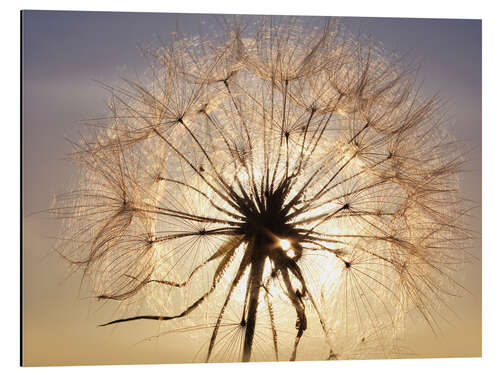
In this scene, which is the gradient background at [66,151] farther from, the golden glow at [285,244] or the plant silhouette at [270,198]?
the golden glow at [285,244]

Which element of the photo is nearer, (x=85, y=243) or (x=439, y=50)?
(x=85, y=243)

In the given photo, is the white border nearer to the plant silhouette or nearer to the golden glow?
the plant silhouette

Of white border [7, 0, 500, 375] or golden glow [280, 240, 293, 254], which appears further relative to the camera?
golden glow [280, 240, 293, 254]

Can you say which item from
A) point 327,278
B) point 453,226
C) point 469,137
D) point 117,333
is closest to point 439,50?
point 469,137

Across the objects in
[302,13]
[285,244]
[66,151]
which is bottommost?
[285,244]

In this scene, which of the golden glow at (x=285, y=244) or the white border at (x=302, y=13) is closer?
the white border at (x=302, y=13)

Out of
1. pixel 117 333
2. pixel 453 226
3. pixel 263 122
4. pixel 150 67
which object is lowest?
pixel 117 333

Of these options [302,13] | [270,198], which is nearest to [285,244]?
[270,198]

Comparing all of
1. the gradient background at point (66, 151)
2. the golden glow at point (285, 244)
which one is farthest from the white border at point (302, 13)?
the golden glow at point (285, 244)

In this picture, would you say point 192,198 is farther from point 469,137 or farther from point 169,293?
point 469,137

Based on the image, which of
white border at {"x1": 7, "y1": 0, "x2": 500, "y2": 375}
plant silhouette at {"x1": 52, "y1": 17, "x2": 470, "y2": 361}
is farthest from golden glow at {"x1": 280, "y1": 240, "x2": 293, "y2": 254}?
white border at {"x1": 7, "y1": 0, "x2": 500, "y2": 375}

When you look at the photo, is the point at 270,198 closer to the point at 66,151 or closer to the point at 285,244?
the point at 285,244
